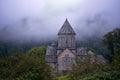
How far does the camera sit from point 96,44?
10531 centimetres

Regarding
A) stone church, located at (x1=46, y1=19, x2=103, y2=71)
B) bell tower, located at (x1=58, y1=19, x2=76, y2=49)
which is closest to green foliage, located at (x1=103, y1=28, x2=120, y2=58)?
stone church, located at (x1=46, y1=19, x2=103, y2=71)

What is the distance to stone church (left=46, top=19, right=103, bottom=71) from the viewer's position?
63.1 m

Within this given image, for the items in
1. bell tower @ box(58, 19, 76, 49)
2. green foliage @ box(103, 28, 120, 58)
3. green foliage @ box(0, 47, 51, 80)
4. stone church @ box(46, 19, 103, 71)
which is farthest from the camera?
bell tower @ box(58, 19, 76, 49)

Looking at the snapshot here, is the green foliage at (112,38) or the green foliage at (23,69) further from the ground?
the green foliage at (112,38)

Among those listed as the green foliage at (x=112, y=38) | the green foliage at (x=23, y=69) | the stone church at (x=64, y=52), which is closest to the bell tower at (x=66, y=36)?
the stone church at (x=64, y=52)

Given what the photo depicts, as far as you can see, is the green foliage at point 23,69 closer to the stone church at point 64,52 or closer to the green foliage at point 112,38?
the green foliage at point 112,38

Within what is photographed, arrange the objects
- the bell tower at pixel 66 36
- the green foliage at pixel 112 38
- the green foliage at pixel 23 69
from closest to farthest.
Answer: the green foliage at pixel 23 69
the green foliage at pixel 112 38
the bell tower at pixel 66 36

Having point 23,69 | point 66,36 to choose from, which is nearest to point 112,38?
point 66,36

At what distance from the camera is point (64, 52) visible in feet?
208

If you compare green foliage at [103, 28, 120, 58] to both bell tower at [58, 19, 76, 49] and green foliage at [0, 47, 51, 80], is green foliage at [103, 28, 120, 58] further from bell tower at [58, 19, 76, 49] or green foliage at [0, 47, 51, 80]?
green foliage at [0, 47, 51, 80]

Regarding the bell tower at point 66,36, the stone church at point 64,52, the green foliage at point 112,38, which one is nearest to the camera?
the green foliage at point 112,38

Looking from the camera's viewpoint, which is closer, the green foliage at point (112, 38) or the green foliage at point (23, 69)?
the green foliage at point (23, 69)

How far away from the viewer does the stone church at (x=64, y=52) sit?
6312cm

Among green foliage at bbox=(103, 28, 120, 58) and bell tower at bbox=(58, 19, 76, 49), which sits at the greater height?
bell tower at bbox=(58, 19, 76, 49)
